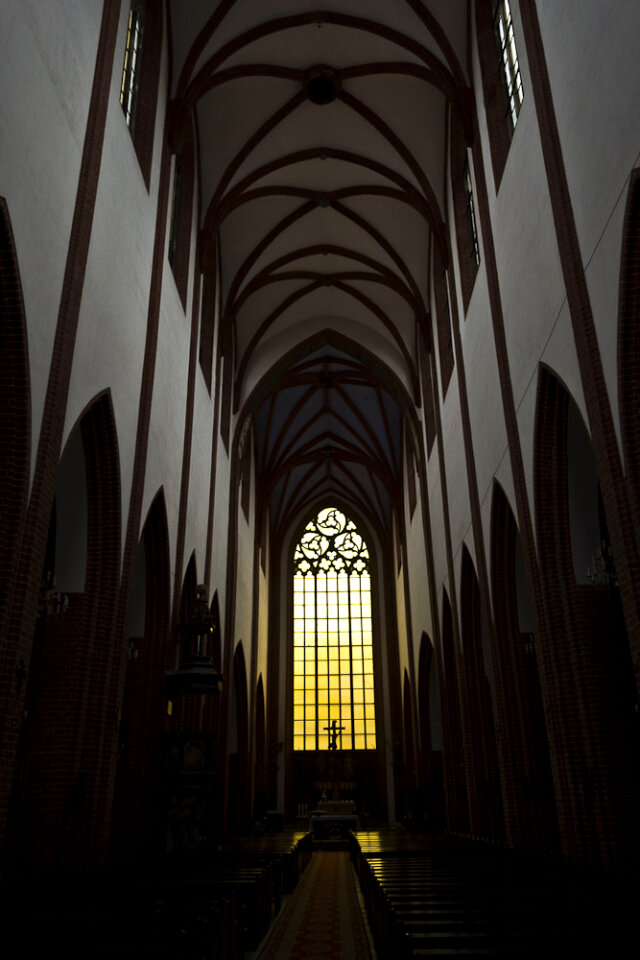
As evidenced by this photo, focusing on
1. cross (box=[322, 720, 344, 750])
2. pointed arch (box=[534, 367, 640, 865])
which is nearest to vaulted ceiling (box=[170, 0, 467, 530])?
pointed arch (box=[534, 367, 640, 865])

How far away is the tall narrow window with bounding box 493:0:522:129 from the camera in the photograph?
11070 millimetres

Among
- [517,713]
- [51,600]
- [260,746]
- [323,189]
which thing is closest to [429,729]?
[260,746]

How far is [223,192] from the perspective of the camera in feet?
54.0

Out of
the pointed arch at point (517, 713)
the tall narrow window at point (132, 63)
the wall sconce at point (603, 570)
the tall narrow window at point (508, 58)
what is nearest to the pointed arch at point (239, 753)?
the pointed arch at point (517, 713)

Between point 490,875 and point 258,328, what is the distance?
56.0ft

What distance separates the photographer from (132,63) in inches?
464

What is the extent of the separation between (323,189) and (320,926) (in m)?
15.1

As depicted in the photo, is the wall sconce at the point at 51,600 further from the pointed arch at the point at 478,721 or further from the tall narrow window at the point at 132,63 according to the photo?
the pointed arch at the point at 478,721

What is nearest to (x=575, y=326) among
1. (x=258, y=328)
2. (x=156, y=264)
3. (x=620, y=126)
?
(x=620, y=126)

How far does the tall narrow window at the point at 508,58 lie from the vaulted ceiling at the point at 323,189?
138 cm

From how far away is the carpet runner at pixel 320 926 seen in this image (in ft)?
24.5

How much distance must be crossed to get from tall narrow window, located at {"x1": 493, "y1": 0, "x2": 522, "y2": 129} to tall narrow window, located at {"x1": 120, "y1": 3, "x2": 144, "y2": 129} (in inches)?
220

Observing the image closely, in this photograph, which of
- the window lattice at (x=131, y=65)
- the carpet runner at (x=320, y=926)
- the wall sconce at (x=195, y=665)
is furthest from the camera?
the wall sconce at (x=195, y=665)

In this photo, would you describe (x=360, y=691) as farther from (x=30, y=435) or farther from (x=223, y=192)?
(x=30, y=435)
